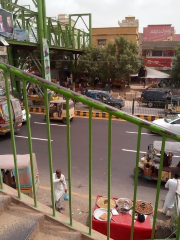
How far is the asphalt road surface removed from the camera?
583cm

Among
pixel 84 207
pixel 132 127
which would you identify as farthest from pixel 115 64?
pixel 84 207

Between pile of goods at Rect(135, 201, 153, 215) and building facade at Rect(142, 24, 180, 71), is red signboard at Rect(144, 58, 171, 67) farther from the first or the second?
pile of goods at Rect(135, 201, 153, 215)

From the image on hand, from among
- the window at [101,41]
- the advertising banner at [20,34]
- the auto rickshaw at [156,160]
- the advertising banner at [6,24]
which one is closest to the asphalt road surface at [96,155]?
the auto rickshaw at [156,160]

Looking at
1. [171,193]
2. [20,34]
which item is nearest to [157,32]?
[20,34]

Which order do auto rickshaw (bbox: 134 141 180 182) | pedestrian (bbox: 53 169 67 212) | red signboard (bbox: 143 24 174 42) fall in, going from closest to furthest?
1. pedestrian (bbox: 53 169 67 212)
2. auto rickshaw (bbox: 134 141 180 182)
3. red signboard (bbox: 143 24 174 42)

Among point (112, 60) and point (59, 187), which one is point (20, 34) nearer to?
point (59, 187)

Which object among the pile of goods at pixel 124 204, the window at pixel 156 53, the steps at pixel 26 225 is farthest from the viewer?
the window at pixel 156 53

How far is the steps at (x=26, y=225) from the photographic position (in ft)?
5.48

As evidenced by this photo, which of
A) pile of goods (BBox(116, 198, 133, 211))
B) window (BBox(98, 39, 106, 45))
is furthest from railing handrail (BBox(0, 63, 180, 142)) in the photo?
window (BBox(98, 39, 106, 45))

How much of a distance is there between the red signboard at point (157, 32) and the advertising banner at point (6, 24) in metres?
27.0

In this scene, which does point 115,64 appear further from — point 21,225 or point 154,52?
point 21,225

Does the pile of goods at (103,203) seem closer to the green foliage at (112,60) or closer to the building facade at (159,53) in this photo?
the green foliage at (112,60)

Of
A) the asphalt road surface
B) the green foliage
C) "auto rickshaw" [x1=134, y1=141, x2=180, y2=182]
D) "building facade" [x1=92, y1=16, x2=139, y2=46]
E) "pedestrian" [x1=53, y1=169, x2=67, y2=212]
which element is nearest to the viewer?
"pedestrian" [x1=53, y1=169, x2=67, y2=212]

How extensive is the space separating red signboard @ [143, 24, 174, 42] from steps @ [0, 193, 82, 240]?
116 feet
